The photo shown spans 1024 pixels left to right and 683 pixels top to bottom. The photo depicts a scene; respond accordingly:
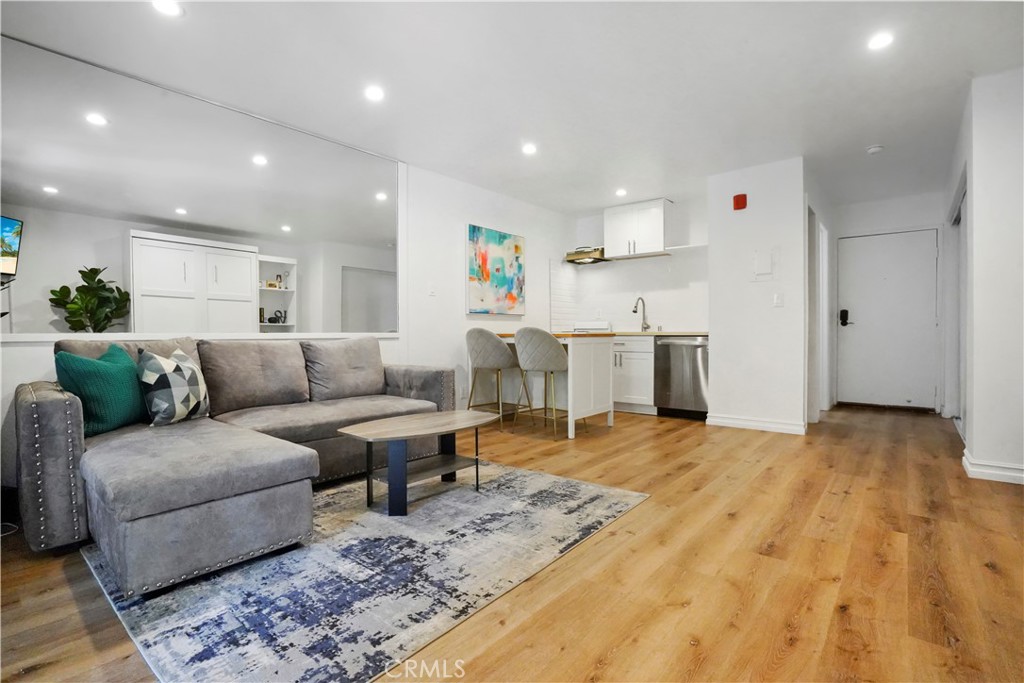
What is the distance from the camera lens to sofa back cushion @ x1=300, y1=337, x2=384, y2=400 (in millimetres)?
3277

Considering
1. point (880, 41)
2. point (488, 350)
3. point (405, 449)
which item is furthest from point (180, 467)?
point (880, 41)

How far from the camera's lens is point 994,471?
2820 millimetres

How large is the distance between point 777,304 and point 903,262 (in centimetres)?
251

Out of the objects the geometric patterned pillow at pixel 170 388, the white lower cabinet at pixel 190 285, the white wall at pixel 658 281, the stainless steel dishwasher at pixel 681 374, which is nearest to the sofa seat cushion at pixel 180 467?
the geometric patterned pillow at pixel 170 388

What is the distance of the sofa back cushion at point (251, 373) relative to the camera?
9.13 ft

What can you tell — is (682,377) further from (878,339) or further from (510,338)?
(878,339)

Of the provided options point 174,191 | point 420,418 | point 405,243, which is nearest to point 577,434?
point 420,418

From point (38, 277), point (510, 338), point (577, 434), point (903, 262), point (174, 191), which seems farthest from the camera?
point (903, 262)

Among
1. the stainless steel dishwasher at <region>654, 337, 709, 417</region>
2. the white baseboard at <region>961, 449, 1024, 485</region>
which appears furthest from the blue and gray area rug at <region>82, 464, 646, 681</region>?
the stainless steel dishwasher at <region>654, 337, 709, 417</region>

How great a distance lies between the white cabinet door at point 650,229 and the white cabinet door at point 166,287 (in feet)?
14.4

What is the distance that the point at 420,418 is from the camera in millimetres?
2646

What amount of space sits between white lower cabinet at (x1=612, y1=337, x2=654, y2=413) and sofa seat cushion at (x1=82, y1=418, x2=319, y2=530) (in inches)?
148

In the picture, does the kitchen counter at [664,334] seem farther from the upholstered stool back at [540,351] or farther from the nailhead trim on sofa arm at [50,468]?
the nailhead trim on sofa arm at [50,468]

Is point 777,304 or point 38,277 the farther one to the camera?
point 777,304
